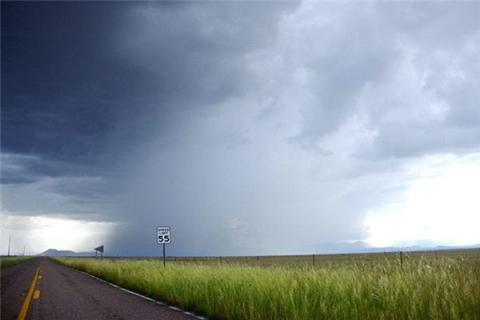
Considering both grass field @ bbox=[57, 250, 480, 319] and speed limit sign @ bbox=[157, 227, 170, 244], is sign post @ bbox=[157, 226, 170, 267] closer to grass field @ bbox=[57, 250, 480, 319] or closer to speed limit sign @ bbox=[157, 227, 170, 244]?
speed limit sign @ bbox=[157, 227, 170, 244]

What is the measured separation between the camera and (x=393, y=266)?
10.0 metres

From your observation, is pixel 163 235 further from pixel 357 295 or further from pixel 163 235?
pixel 357 295

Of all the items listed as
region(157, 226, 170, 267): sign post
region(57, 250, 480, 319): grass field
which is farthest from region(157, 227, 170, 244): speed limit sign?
region(57, 250, 480, 319): grass field

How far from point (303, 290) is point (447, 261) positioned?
3.25 metres

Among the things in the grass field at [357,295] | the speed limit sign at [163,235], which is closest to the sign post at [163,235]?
the speed limit sign at [163,235]

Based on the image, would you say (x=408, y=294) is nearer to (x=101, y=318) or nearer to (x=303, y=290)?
(x=303, y=290)

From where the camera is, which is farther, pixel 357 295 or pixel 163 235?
pixel 163 235

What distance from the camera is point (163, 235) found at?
25.3 metres

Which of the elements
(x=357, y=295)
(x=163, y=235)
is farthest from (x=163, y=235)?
(x=357, y=295)

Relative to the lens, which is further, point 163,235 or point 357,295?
point 163,235

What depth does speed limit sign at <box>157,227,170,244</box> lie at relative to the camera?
81.9ft

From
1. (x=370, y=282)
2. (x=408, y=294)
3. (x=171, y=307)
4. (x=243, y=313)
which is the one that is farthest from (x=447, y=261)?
(x=171, y=307)

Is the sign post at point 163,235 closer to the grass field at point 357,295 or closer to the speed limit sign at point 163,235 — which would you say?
→ the speed limit sign at point 163,235

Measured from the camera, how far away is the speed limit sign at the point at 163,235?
81.9 feet
